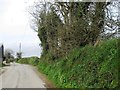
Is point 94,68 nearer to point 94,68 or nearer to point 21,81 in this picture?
point 94,68

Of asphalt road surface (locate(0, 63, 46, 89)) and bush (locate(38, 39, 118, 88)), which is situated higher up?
bush (locate(38, 39, 118, 88))

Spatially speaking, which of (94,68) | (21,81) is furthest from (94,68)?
(21,81)

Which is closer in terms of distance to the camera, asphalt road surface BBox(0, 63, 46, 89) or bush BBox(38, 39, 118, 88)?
bush BBox(38, 39, 118, 88)

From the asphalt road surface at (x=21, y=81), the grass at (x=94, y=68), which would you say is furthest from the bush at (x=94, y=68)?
the asphalt road surface at (x=21, y=81)

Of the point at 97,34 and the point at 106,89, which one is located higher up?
the point at 97,34

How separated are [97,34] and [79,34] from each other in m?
1.57

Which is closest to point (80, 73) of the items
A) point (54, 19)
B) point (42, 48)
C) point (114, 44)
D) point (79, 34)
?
point (114, 44)

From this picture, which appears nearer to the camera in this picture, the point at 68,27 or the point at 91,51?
the point at 91,51

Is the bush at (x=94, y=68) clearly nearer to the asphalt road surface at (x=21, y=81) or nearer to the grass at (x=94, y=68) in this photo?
the grass at (x=94, y=68)

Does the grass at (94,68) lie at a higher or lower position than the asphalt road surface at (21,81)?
higher

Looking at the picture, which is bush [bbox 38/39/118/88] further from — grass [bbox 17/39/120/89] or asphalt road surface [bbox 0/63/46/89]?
asphalt road surface [bbox 0/63/46/89]

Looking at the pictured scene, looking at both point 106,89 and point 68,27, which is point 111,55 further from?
point 68,27

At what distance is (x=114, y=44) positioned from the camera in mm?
12844

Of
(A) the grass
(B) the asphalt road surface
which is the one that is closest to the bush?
(A) the grass
